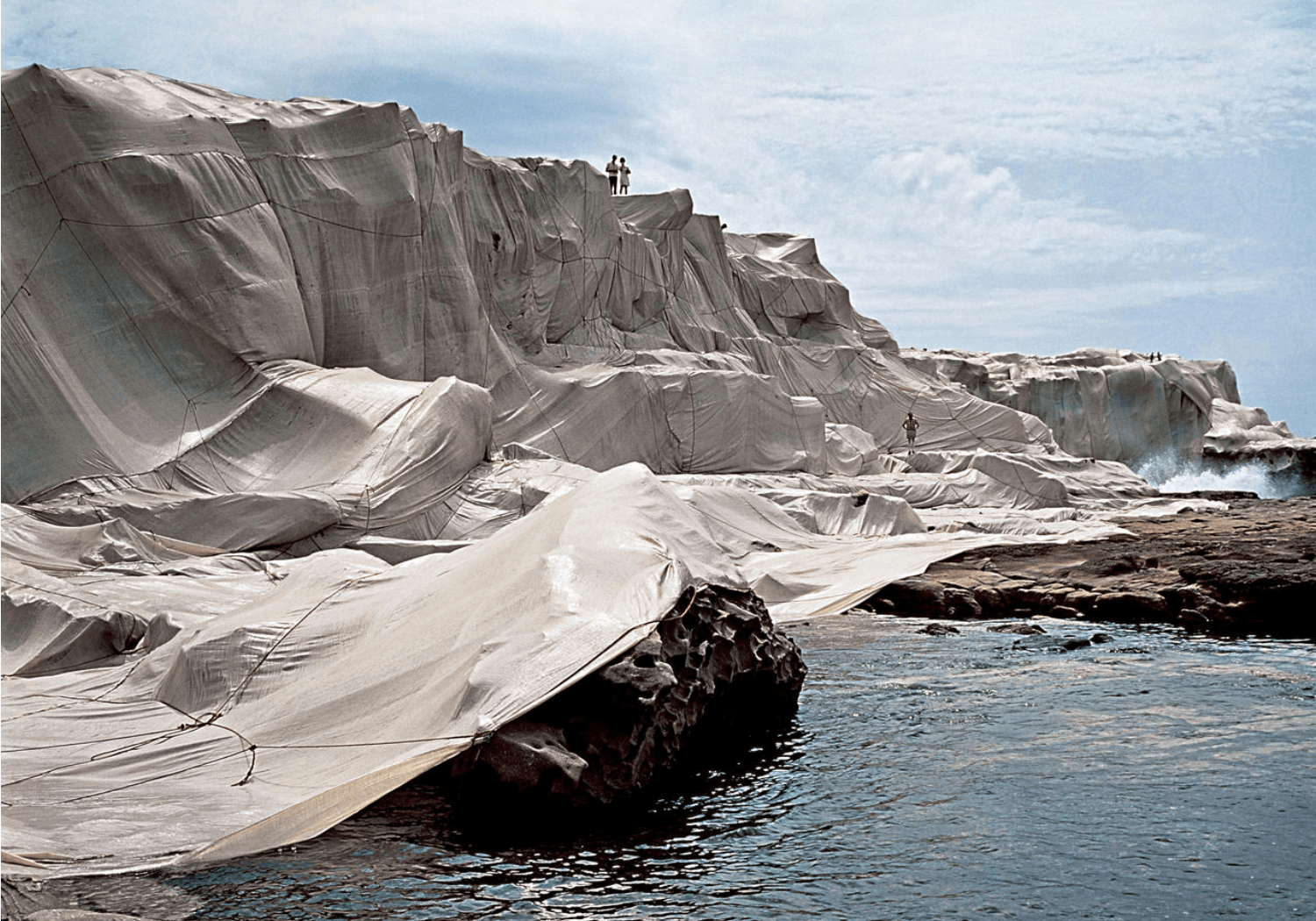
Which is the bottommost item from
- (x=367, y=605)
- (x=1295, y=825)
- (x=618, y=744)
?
(x=1295, y=825)

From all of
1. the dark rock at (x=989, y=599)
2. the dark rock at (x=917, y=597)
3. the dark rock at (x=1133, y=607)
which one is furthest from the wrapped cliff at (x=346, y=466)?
the dark rock at (x=1133, y=607)

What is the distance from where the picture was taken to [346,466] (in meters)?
14.0

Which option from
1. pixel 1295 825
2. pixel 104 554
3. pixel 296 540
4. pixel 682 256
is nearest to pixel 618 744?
pixel 1295 825

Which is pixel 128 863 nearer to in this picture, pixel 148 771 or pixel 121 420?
pixel 148 771

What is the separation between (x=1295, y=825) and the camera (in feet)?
19.6

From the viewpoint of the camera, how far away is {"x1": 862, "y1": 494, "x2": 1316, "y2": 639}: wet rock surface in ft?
41.2

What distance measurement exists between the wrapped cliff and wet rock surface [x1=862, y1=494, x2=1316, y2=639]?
78 cm

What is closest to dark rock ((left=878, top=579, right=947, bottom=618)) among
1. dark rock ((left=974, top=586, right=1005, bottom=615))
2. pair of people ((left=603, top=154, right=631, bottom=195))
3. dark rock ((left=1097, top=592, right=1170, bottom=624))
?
dark rock ((left=974, top=586, right=1005, bottom=615))

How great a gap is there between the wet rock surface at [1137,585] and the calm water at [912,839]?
4.10 meters

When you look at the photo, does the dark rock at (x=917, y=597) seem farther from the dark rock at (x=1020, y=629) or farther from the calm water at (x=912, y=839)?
the calm water at (x=912, y=839)

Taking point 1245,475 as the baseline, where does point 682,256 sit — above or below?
above

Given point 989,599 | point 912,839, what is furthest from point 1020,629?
point 912,839

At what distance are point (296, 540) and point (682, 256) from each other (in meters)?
21.0

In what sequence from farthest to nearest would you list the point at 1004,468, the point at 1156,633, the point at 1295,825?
the point at 1004,468 → the point at 1156,633 → the point at 1295,825
